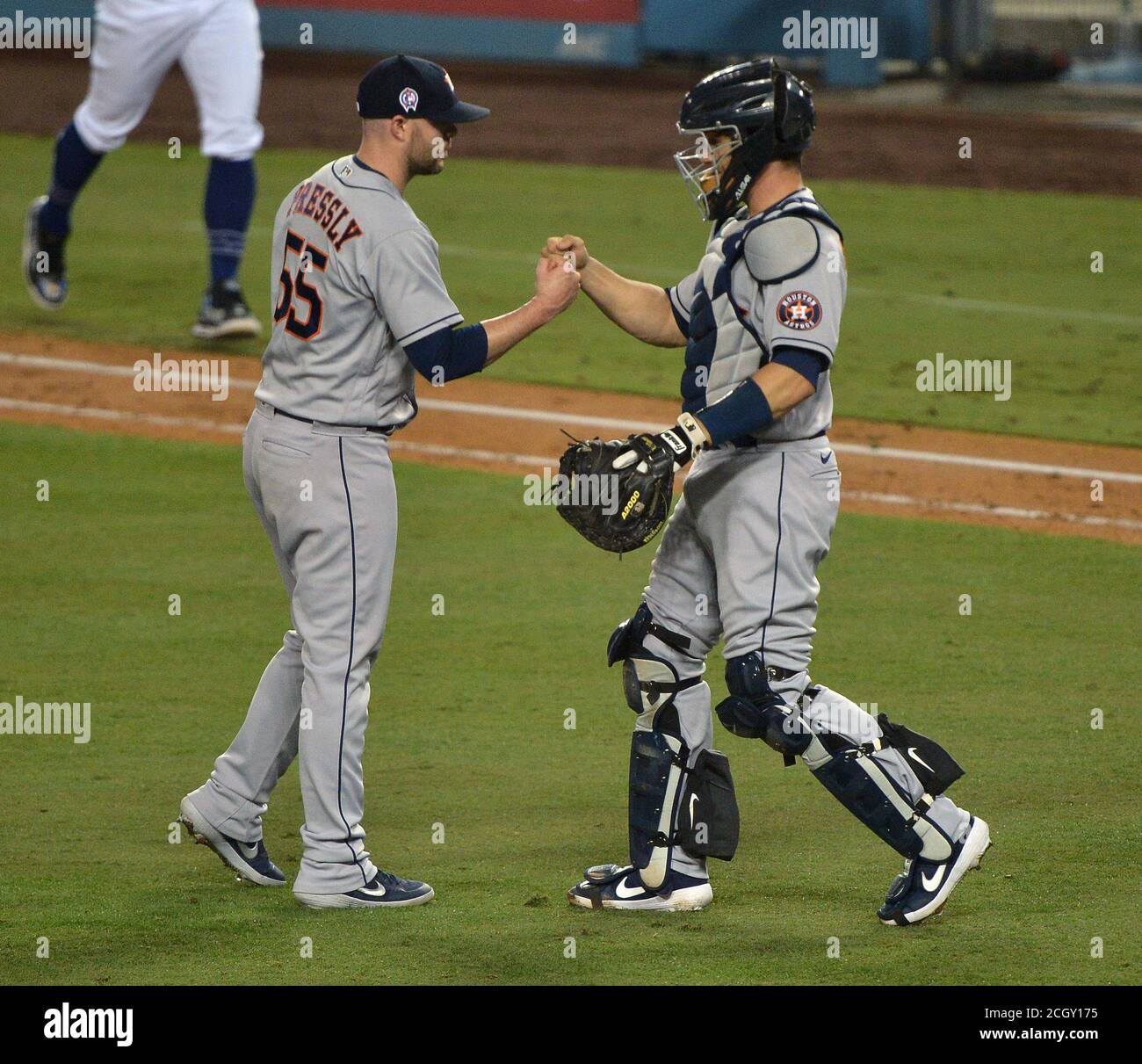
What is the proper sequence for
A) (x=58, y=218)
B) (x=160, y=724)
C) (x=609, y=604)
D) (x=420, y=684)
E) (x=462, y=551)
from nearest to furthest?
(x=160, y=724)
(x=420, y=684)
(x=609, y=604)
(x=462, y=551)
(x=58, y=218)

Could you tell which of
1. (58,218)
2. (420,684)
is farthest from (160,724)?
(58,218)

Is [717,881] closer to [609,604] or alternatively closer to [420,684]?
[420,684]

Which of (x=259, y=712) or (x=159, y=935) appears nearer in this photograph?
(x=159, y=935)

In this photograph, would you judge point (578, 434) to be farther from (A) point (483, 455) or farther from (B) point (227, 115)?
(B) point (227, 115)

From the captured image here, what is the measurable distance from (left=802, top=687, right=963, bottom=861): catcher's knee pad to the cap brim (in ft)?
5.09

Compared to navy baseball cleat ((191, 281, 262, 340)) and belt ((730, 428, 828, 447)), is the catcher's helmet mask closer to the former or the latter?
belt ((730, 428, 828, 447))

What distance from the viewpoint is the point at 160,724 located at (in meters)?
5.64

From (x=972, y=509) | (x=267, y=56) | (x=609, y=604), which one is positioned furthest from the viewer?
(x=267, y=56)

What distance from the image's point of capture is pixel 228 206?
10469 millimetres

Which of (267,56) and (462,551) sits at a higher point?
(267,56)

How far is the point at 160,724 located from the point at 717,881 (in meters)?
1.89

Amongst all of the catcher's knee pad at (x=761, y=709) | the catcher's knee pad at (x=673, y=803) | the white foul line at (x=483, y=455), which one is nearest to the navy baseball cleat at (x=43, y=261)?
the white foul line at (x=483, y=455)

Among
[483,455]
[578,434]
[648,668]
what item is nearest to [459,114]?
[648,668]

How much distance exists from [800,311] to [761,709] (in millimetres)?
881
